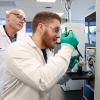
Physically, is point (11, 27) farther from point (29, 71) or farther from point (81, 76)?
point (29, 71)

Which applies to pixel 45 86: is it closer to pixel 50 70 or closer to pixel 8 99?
pixel 50 70

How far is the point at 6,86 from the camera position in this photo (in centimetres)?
129

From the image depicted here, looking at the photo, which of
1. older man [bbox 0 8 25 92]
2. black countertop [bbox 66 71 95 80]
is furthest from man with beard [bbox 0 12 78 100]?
older man [bbox 0 8 25 92]

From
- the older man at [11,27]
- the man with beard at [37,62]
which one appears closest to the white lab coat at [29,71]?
the man with beard at [37,62]

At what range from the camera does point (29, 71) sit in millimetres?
1168

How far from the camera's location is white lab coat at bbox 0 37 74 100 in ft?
3.82

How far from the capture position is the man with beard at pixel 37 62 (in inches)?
46.0

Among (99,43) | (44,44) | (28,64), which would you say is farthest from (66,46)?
(99,43)

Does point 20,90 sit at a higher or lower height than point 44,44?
lower

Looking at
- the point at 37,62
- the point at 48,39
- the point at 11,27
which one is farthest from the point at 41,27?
the point at 11,27

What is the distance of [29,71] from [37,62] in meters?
0.09

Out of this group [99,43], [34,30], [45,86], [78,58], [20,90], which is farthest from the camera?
[78,58]

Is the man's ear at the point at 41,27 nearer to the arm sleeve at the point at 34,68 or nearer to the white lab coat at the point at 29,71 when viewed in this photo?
the white lab coat at the point at 29,71

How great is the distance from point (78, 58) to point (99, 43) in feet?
1.97
